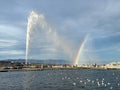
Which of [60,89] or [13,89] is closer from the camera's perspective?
[60,89]

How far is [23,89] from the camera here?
91.4 metres

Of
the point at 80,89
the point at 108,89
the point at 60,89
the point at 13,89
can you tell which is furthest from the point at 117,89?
the point at 13,89

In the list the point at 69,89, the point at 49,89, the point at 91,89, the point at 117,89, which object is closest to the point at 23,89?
the point at 49,89

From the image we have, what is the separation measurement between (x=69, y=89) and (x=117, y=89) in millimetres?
14462

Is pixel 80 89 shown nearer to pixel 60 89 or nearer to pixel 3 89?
pixel 60 89

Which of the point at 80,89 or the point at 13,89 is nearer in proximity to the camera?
the point at 80,89

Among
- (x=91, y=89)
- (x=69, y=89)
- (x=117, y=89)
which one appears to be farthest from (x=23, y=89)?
(x=117, y=89)

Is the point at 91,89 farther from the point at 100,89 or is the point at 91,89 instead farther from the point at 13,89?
the point at 13,89

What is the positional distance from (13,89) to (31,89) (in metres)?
6.96

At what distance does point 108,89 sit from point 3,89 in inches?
1271

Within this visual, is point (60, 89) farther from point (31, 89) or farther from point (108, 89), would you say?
point (108, 89)

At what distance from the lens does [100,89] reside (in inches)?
3492

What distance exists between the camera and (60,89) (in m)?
87.1

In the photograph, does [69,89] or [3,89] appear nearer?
[69,89]
